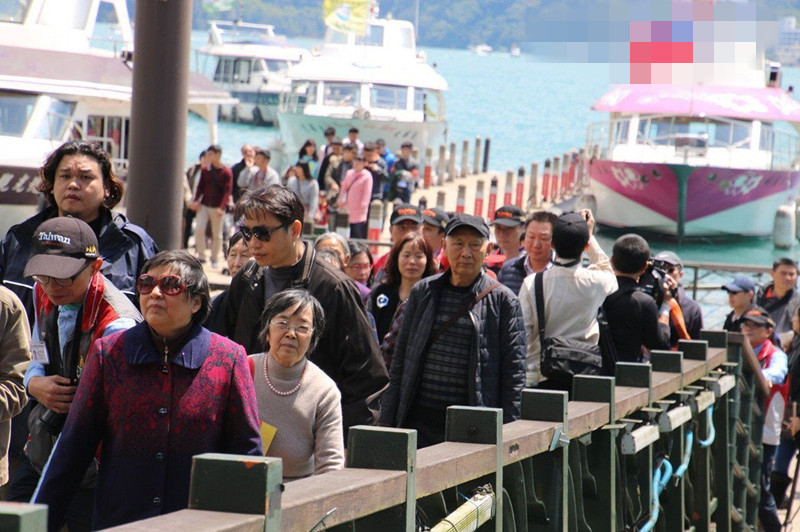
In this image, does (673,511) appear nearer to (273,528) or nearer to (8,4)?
(273,528)

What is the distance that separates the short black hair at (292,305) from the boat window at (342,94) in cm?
3249

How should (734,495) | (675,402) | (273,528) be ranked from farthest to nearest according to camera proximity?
(734,495) → (675,402) → (273,528)

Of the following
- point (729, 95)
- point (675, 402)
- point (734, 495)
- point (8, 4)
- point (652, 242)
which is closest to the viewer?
point (675, 402)

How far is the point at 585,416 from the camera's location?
4.74m

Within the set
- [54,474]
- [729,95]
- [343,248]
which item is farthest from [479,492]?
[729,95]

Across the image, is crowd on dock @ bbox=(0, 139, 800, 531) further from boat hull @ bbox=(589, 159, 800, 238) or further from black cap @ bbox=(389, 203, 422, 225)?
boat hull @ bbox=(589, 159, 800, 238)

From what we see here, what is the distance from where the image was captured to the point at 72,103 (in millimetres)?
18094

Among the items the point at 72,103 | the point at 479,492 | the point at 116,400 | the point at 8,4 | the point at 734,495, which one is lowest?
the point at 734,495

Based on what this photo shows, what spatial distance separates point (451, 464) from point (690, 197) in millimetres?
27608

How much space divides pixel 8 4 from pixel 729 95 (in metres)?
17.0

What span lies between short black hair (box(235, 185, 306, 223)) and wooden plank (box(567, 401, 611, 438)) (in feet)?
4.16

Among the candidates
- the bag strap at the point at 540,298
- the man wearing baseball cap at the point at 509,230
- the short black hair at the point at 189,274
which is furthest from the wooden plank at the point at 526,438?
the man wearing baseball cap at the point at 509,230

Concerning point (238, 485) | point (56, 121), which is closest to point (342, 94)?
point (56, 121)

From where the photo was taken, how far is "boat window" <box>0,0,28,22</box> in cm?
1917
